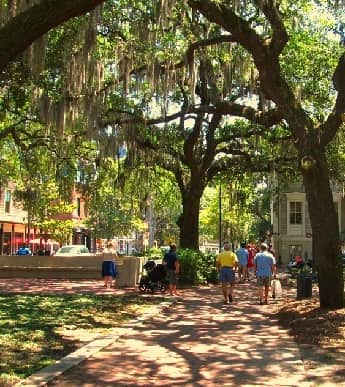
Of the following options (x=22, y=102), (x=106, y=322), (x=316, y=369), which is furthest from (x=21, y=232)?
(x=316, y=369)

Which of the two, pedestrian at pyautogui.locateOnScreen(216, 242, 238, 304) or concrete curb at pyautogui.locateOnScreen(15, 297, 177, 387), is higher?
pedestrian at pyautogui.locateOnScreen(216, 242, 238, 304)

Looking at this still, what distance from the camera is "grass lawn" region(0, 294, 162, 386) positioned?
25.6ft

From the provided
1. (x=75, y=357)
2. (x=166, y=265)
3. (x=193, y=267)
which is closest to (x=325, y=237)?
(x=75, y=357)

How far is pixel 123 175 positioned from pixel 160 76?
8.03 meters

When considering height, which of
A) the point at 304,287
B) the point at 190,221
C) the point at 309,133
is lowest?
the point at 304,287

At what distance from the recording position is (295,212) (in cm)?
4969

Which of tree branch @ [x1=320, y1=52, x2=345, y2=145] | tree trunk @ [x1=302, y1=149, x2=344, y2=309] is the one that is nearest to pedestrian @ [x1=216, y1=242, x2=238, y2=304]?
tree trunk @ [x1=302, y1=149, x2=344, y2=309]

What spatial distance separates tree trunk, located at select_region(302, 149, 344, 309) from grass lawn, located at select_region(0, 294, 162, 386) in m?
4.08

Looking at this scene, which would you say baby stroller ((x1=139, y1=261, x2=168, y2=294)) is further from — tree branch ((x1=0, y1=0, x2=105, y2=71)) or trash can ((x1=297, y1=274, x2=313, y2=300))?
tree branch ((x1=0, y1=0, x2=105, y2=71))

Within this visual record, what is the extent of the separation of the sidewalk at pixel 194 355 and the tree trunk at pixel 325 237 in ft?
4.68

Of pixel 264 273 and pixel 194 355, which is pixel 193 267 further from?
pixel 194 355

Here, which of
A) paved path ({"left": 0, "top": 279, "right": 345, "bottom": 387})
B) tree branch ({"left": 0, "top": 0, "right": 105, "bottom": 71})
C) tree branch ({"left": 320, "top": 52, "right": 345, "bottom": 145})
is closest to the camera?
tree branch ({"left": 0, "top": 0, "right": 105, "bottom": 71})

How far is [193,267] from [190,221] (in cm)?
333

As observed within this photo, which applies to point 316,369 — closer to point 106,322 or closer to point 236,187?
point 106,322
